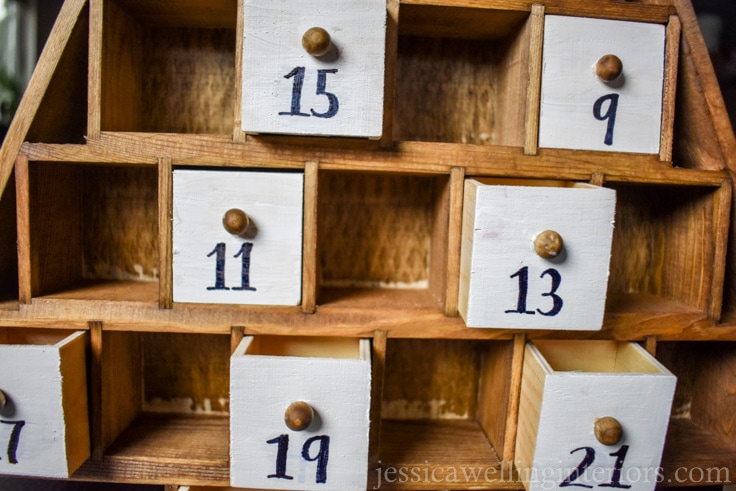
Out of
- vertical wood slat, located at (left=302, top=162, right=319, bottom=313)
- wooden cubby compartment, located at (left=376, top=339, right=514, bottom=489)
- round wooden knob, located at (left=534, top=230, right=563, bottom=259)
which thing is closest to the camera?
round wooden knob, located at (left=534, top=230, right=563, bottom=259)

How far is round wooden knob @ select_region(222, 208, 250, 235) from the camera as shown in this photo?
77 centimetres

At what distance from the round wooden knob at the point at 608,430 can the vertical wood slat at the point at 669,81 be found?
0.47m

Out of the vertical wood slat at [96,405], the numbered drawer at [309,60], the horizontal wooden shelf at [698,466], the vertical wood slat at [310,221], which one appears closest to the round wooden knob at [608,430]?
the horizontal wooden shelf at [698,466]

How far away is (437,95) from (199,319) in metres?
0.65

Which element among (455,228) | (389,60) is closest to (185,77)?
→ (389,60)

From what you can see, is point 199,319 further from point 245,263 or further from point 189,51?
point 189,51

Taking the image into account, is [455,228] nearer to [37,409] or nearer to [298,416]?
[298,416]

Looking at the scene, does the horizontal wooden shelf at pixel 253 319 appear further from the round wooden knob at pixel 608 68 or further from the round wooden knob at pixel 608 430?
the round wooden knob at pixel 608 68

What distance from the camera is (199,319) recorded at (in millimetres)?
842

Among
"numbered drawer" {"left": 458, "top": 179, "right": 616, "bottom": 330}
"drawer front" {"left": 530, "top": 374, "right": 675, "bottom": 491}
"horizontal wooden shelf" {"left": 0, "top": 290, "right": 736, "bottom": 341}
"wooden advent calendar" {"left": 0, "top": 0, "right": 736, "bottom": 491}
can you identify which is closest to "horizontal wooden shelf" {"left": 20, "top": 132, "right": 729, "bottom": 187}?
"wooden advent calendar" {"left": 0, "top": 0, "right": 736, "bottom": 491}

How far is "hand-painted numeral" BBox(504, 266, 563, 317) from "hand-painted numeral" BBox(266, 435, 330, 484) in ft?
1.17

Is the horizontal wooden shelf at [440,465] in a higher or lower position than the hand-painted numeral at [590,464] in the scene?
lower

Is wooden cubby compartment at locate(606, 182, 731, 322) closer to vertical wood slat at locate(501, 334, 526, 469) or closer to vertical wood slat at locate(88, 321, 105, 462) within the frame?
vertical wood slat at locate(501, 334, 526, 469)

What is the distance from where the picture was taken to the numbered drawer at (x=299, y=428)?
75 cm
